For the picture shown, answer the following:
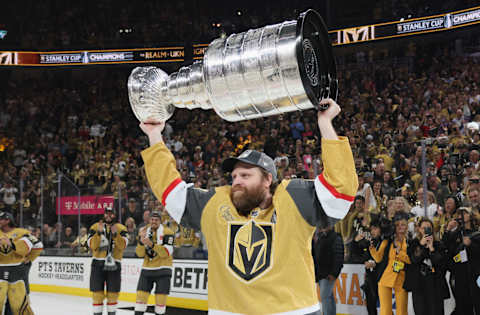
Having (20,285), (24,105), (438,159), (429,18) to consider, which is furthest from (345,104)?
(24,105)

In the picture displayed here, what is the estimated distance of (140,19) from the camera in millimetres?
20438

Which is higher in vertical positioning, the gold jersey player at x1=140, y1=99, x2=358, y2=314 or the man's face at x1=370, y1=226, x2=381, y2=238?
the gold jersey player at x1=140, y1=99, x2=358, y2=314

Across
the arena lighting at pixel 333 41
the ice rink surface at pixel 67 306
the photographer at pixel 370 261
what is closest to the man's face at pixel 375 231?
the photographer at pixel 370 261

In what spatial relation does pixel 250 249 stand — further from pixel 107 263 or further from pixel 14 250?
pixel 107 263

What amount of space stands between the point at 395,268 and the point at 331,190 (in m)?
4.23

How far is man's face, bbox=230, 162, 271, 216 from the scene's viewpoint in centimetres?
277

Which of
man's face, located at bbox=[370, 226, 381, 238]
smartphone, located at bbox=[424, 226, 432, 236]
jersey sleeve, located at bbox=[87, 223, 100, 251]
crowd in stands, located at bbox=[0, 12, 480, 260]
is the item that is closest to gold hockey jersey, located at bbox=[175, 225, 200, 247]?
crowd in stands, located at bbox=[0, 12, 480, 260]

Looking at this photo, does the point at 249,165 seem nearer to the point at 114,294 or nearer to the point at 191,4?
the point at 114,294

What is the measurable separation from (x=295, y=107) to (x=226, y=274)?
2.97 feet

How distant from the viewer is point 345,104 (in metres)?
14.9

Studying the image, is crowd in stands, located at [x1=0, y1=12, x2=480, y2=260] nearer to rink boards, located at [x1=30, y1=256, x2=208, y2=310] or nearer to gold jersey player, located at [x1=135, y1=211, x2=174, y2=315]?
rink boards, located at [x1=30, y1=256, x2=208, y2=310]

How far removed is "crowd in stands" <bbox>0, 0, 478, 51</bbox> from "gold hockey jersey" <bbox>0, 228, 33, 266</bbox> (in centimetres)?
1225

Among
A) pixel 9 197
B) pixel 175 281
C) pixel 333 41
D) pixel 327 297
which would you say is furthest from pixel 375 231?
pixel 333 41

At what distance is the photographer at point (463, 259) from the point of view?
5.60m
